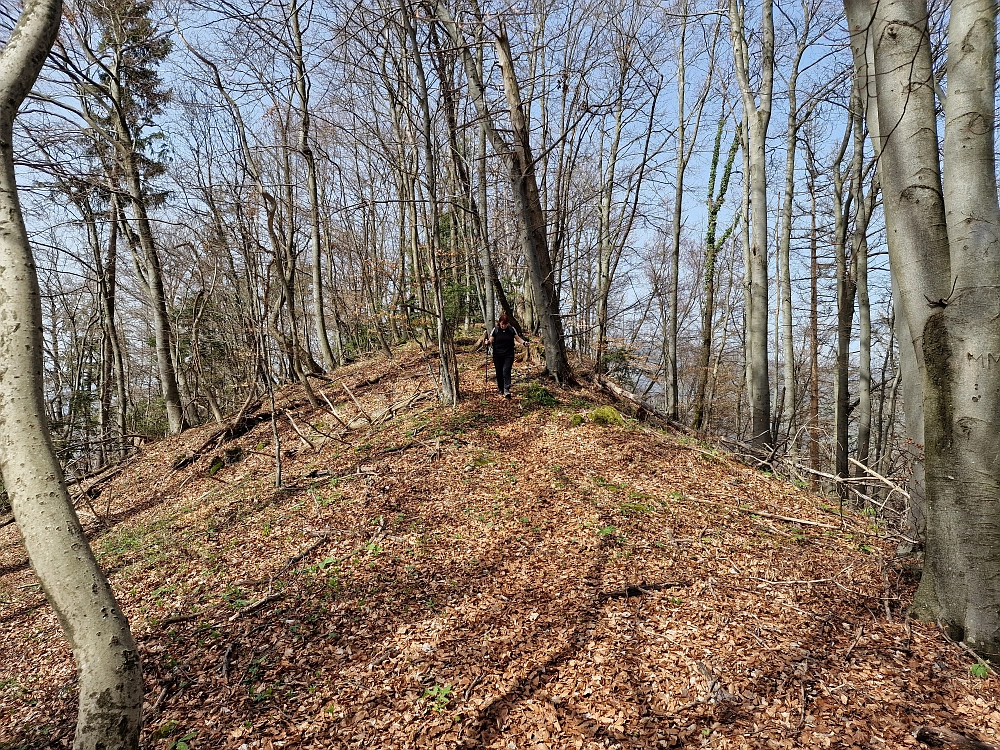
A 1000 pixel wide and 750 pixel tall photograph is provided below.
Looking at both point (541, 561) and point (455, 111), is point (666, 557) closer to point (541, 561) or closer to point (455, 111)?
point (541, 561)

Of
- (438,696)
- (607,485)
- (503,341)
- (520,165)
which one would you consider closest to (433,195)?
(520,165)

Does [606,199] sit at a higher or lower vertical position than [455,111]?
lower

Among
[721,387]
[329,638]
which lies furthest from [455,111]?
[721,387]

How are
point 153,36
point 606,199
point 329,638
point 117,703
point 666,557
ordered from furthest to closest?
point 606,199
point 153,36
point 666,557
point 329,638
point 117,703

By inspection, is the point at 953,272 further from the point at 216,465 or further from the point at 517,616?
the point at 216,465

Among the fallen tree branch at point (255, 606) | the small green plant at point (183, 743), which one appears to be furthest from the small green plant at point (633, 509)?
the small green plant at point (183, 743)

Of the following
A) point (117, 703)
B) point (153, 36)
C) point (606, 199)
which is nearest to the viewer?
point (117, 703)

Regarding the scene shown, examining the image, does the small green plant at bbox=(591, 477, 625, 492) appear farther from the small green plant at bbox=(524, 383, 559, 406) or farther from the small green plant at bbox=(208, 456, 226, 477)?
the small green plant at bbox=(208, 456, 226, 477)

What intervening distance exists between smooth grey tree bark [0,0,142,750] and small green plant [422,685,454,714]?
6.12ft

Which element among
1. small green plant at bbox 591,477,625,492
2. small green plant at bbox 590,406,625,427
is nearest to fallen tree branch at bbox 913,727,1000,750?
small green plant at bbox 591,477,625,492

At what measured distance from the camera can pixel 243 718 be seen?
A: 3.32 metres

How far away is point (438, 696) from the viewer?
3.41 meters

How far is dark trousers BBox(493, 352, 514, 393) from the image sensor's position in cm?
879

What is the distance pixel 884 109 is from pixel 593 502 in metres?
4.81
